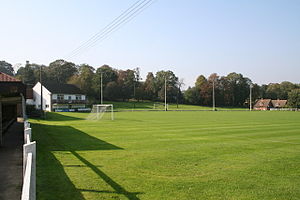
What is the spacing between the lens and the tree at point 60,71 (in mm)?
114188

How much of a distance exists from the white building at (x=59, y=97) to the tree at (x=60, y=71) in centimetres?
4075

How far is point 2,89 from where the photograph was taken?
892cm

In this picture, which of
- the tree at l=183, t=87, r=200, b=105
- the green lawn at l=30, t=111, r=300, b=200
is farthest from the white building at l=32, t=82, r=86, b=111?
the green lawn at l=30, t=111, r=300, b=200

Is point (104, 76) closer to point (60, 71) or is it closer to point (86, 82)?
point (86, 82)

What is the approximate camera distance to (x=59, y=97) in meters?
72.2

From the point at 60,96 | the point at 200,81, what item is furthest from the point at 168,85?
the point at 60,96

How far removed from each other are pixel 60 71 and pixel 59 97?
4837 centimetres

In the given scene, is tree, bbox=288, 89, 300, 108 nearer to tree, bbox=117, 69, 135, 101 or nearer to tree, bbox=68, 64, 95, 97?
tree, bbox=117, 69, 135, 101

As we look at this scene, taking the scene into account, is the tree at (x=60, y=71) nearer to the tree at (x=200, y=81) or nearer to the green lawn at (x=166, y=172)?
the tree at (x=200, y=81)

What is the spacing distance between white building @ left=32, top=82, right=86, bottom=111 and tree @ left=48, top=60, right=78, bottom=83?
40.8 meters

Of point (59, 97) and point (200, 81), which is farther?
point (200, 81)

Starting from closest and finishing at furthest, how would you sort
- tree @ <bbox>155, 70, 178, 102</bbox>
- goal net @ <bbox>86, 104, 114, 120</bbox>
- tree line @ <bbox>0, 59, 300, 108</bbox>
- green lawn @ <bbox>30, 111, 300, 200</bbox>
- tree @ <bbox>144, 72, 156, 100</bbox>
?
green lawn @ <bbox>30, 111, 300, 200</bbox>
goal net @ <bbox>86, 104, 114, 120</bbox>
tree line @ <bbox>0, 59, 300, 108</bbox>
tree @ <bbox>155, 70, 178, 102</bbox>
tree @ <bbox>144, 72, 156, 100</bbox>

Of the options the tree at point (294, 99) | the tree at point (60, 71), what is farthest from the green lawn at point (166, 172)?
the tree at point (60, 71)

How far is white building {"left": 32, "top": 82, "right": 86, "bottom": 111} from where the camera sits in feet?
231
